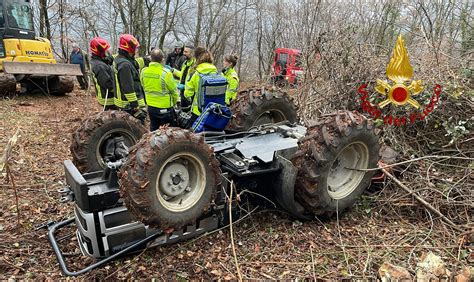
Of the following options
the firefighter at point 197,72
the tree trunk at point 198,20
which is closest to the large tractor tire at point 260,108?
the firefighter at point 197,72

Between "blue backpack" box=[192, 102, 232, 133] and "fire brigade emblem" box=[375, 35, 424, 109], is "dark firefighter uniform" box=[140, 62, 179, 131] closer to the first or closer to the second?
"blue backpack" box=[192, 102, 232, 133]

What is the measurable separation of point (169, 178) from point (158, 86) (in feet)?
8.51

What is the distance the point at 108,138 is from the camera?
14.7 ft

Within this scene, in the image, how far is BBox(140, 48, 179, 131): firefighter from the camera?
541 centimetres

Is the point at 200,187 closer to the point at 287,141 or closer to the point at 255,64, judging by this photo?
the point at 287,141

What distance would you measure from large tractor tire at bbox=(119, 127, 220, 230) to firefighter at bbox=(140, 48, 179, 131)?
2.46 meters

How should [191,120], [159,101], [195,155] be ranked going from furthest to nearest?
[159,101], [191,120], [195,155]

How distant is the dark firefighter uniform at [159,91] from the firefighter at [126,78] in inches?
Result: 6.5

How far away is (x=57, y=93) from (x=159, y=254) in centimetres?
1133

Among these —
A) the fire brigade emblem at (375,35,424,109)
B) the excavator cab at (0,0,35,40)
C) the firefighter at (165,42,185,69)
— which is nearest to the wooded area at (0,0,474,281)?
the fire brigade emblem at (375,35,424,109)

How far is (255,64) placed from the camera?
2667 cm

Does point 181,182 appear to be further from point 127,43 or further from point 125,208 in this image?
point 127,43

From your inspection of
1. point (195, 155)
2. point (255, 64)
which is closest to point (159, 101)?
point (195, 155)

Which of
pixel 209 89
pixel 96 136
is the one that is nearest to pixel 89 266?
pixel 96 136
